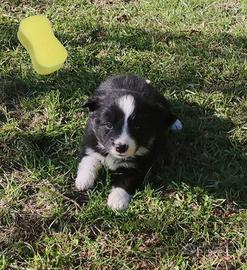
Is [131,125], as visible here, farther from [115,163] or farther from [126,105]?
[115,163]

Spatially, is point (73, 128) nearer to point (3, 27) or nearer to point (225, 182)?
point (225, 182)

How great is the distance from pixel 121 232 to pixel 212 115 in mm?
1737

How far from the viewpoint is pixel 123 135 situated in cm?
441

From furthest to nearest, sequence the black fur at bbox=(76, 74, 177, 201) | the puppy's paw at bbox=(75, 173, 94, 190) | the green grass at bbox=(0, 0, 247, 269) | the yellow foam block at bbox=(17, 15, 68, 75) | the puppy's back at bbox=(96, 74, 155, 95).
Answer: the yellow foam block at bbox=(17, 15, 68, 75), the puppy's back at bbox=(96, 74, 155, 95), the puppy's paw at bbox=(75, 173, 94, 190), the black fur at bbox=(76, 74, 177, 201), the green grass at bbox=(0, 0, 247, 269)

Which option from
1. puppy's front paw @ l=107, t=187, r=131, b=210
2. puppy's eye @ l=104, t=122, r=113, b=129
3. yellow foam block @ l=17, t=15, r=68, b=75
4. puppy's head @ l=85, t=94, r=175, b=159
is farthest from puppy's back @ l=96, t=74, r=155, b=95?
puppy's front paw @ l=107, t=187, r=131, b=210

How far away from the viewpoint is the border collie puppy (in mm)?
4457

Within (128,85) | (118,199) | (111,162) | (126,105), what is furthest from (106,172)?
(128,85)

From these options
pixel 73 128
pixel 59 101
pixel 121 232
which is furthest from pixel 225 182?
pixel 59 101

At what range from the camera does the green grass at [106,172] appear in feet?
13.9

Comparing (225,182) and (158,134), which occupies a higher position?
(158,134)

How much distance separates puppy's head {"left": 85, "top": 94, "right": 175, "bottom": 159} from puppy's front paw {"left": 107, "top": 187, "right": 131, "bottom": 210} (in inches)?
10.3

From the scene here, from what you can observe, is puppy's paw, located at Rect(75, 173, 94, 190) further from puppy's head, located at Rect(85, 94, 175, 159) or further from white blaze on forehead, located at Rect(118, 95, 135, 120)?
white blaze on forehead, located at Rect(118, 95, 135, 120)

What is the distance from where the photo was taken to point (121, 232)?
4.32 meters

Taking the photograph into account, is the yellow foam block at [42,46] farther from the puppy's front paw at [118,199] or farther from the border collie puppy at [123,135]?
the puppy's front paw at [118,199]
